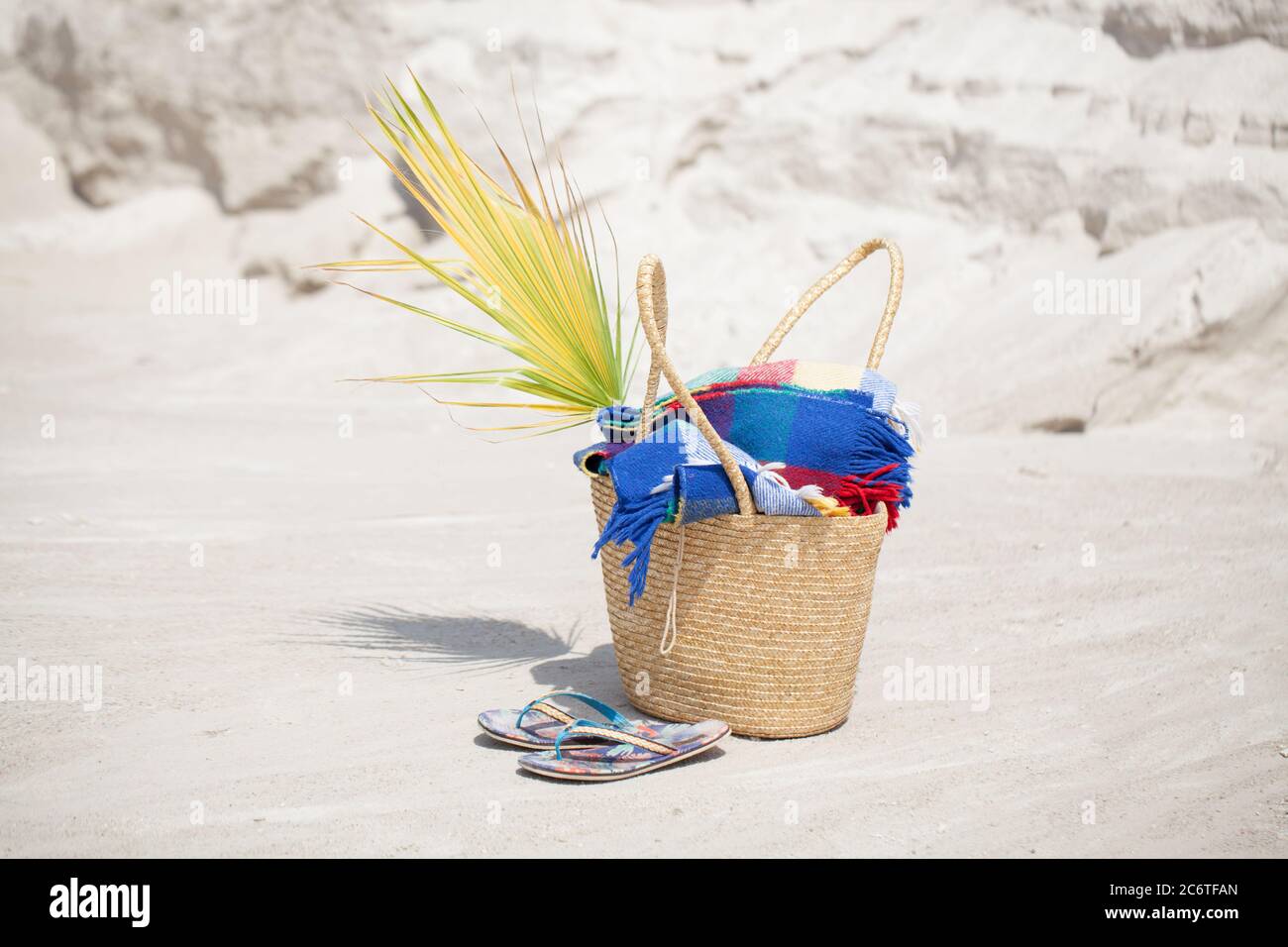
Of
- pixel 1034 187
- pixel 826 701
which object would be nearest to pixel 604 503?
pixel 826 701

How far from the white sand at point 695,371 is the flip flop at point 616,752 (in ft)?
0.14

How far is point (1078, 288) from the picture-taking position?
7930mm

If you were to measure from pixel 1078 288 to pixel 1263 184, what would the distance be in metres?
1.22

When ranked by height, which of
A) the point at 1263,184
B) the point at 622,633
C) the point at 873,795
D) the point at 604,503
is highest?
the point at 1263,184

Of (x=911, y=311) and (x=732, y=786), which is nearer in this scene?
(x=732, y=786)

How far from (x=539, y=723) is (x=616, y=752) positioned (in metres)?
0.26

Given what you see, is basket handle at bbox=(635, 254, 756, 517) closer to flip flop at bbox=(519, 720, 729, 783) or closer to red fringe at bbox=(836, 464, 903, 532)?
red fringe at bbox=(836, 464, 903, 532)

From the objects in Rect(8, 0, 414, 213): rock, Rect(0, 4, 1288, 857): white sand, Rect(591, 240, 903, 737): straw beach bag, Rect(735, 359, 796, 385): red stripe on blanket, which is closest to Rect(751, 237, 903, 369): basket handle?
Rect(735, 359, 796, 385): red stripe on blanket

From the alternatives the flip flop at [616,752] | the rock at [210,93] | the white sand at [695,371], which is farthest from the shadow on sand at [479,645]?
the rock at [210,93]

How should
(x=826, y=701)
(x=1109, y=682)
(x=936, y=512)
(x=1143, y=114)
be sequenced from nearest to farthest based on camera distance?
(x=826, y=701) < (x=1109, y=682) < (x=936, y=512) < (x=1143, y=114)

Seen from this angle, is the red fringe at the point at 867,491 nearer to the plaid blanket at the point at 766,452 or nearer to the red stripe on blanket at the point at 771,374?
the plaid blanket at the point at 766,452

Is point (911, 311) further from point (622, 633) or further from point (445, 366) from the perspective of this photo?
point (622, 633)

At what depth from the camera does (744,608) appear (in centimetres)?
274

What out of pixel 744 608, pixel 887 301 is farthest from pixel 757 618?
pixel 887 301
